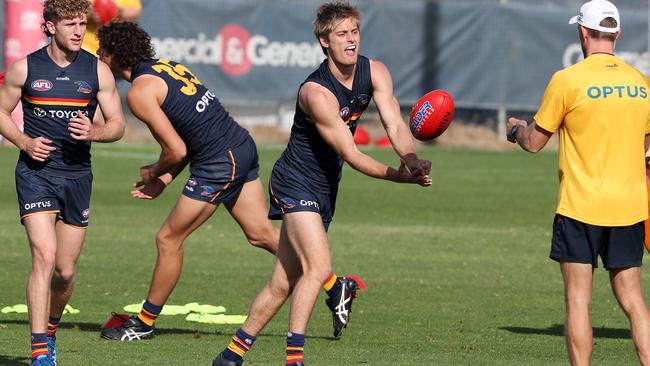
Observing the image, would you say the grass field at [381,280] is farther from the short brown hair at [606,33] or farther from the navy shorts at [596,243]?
the short brown hair at [606,33]

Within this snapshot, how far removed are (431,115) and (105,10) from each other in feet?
25.8

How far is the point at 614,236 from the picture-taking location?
739 cm

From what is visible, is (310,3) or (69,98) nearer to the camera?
(69,98)

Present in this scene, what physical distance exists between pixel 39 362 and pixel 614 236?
3.34 meters

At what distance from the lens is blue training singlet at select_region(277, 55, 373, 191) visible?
823 centimetres

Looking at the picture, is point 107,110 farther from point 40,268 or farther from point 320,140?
point 320,140

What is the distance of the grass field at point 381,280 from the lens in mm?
9008

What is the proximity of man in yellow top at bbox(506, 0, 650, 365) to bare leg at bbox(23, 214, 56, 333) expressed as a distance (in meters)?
2.91

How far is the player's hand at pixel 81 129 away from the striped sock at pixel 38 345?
47.0 inches

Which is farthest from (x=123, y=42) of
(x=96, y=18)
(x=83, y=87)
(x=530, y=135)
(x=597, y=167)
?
(x=96, y=18)

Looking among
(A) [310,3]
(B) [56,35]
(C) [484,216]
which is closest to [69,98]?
(B) [56,35]

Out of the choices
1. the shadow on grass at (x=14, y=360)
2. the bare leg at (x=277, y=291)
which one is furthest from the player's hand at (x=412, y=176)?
the shadow on grass at (x=14, y=360)

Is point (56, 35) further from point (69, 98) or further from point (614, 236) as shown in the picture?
point (614, 236)

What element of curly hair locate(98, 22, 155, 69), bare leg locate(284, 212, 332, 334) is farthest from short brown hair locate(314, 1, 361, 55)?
curly hair locate(98, 22, 155, 69)
